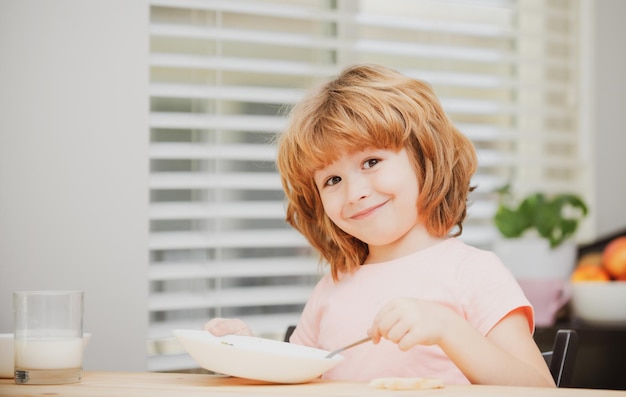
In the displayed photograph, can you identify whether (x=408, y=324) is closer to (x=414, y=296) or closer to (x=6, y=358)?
(x=414, y=296)

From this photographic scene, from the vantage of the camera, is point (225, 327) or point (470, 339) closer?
point (470, 339)

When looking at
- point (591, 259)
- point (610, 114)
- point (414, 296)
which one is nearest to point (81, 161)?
point (414, 296)

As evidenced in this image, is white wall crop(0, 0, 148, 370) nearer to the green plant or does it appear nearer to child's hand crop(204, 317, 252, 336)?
child's hand crop(204, 317, 252, 336)

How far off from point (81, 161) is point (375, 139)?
645 mm

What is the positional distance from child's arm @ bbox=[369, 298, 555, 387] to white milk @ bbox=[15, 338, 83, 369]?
39cm

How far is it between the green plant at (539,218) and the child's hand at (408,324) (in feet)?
4.13

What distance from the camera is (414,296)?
1.37 meters

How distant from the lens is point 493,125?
2.54 m

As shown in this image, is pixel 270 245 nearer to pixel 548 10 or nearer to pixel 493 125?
pixel 493 125

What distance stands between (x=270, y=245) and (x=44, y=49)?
28.6 inches

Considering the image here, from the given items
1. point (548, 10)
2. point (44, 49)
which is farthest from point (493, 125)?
point (44, 49)

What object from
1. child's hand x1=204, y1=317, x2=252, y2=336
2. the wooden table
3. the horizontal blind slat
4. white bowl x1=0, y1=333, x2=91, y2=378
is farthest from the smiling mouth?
the horizontal blind slat

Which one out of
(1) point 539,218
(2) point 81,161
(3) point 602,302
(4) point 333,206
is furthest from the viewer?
(1) point 539,218

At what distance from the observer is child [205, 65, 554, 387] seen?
1306 millimetres
